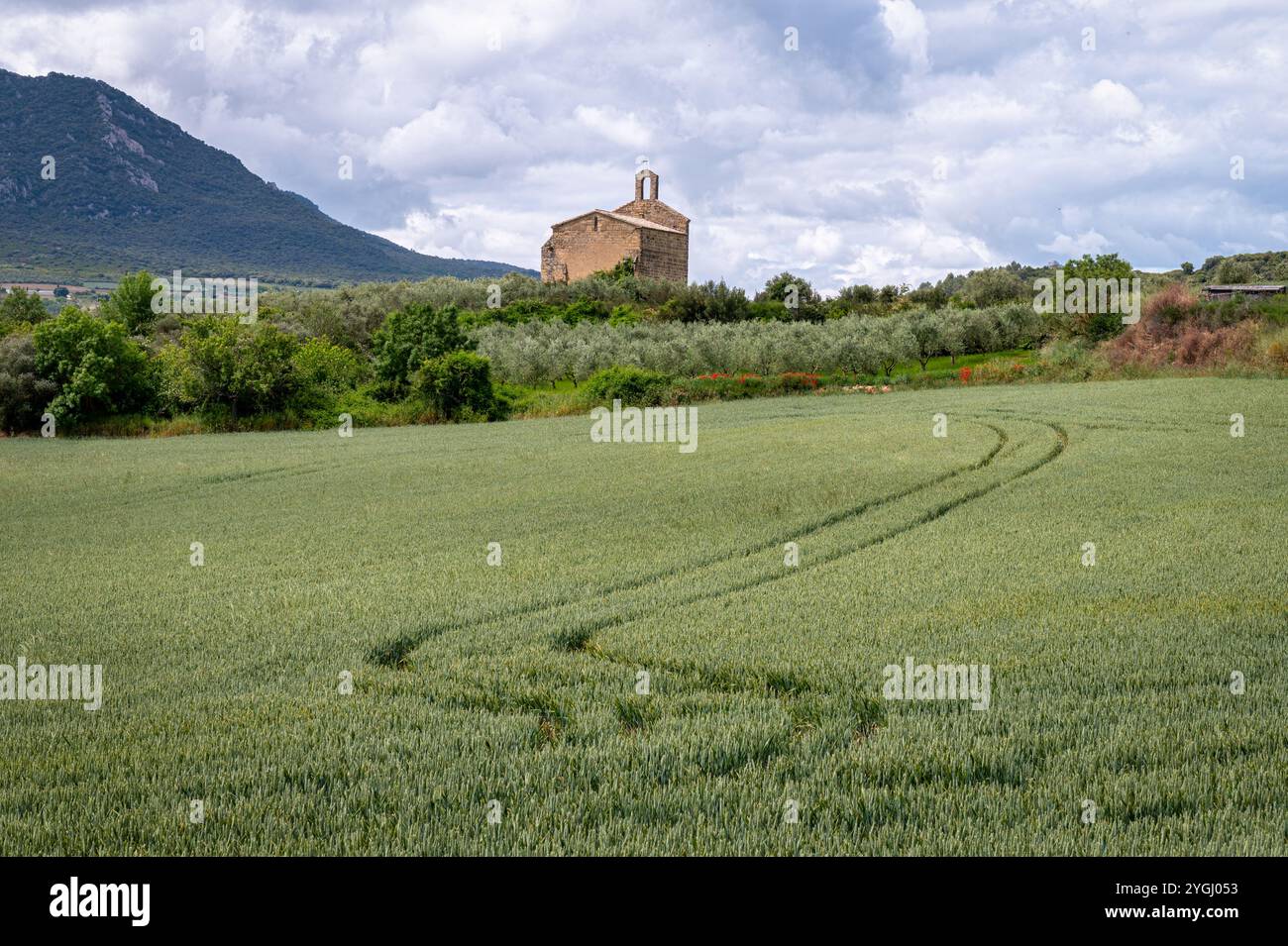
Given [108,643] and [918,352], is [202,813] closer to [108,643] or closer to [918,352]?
[108,643]

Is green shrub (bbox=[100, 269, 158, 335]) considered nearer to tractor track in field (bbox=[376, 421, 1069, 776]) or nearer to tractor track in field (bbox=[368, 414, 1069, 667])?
tractor track in field (bbox=[368, 414, 1069, 667])

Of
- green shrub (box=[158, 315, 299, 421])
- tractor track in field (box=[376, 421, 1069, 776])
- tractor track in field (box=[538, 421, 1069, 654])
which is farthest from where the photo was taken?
green shrub (box=[158, 315, 299, 421])

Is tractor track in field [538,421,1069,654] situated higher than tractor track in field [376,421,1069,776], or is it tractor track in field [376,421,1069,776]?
tractor track in field [538,421,1069,654]

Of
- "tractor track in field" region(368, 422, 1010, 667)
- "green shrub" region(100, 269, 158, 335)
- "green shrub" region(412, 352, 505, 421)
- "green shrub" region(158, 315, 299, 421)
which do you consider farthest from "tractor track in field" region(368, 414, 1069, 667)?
"green shrub" region(100, 269, 158, 335)

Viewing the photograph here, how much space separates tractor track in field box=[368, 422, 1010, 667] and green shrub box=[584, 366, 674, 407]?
84.2ft

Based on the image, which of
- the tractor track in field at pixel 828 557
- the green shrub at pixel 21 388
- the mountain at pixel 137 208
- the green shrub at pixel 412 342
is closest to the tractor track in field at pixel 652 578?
the tractor track in field at pixel 828 557

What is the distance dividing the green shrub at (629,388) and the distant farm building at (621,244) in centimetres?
5158

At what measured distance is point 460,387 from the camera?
48.5 metres

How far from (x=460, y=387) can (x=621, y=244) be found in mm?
53313

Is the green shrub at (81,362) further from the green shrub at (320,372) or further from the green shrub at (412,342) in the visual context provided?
the green shrub at (412,342)

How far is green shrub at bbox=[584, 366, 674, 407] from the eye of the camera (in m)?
46.4

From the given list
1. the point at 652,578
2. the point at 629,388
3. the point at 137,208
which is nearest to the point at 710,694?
the point at 652,578

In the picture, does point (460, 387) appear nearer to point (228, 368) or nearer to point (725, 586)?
point (228, 368)

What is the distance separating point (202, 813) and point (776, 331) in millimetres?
57857
